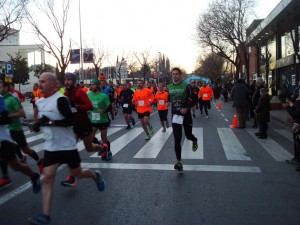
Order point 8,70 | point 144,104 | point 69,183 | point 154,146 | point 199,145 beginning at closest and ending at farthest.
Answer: point 69,183 → point 154,146 → point 199,145 → point 144,104 → point 8,70

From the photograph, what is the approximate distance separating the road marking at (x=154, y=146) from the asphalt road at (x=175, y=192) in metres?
0.02

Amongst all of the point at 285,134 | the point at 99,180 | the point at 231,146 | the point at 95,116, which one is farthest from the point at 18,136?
the point at 285,134

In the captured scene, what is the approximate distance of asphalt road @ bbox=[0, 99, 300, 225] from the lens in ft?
14.4

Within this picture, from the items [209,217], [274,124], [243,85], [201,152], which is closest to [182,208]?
[209,217]

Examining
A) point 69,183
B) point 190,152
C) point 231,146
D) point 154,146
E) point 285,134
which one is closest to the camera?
point 69,183

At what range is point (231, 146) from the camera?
952 centimetres

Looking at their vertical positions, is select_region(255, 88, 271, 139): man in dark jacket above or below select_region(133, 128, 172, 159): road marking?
above

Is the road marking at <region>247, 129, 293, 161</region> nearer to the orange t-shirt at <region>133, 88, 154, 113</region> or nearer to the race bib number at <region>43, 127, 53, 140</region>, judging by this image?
the orange t-shirt at <region>133, 88, 154, 113</region>

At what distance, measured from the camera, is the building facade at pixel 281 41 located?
76.1 feet

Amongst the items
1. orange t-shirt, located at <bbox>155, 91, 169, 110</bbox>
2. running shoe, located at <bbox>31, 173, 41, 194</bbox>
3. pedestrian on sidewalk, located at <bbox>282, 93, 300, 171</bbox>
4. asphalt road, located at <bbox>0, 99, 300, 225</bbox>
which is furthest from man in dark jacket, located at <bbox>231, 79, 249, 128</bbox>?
running shoe, located at <bbox>31, 173, 41, 194</bbox>

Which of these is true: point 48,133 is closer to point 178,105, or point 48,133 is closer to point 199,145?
point 178,105

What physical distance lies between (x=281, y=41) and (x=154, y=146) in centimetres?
2814

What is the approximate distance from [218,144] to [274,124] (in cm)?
585

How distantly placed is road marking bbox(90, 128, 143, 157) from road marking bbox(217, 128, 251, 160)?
2707mm
